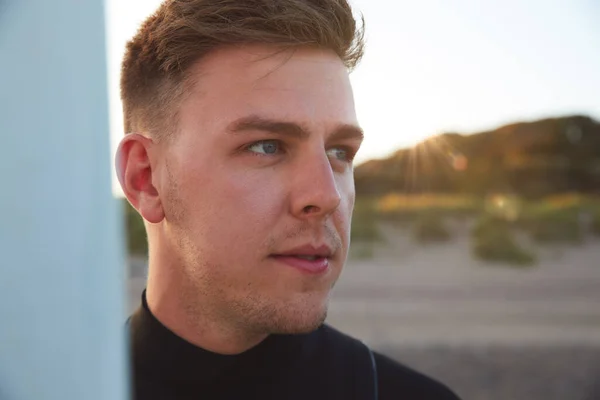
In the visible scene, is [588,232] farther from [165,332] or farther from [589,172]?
[165,332]

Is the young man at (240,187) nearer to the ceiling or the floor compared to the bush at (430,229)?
nearer to the ceiling

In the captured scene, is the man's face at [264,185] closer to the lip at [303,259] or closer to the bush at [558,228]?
the lip at [303,259]

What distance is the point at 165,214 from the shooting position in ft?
5.38

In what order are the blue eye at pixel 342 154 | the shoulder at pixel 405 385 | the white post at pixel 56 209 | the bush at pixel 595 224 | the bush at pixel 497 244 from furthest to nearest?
the bush at pixel 595 224
the bush at pixel 497 244
the shoulder at pixel 405 385
the blue eye at pixel 342 154
the white post at pixel 56 209

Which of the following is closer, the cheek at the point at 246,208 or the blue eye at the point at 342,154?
the cheek at the point at 246,208

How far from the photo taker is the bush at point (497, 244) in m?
15.2

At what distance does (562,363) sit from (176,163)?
6723 millimetres

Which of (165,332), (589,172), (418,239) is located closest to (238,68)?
(165,332)

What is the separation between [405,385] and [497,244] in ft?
48.0

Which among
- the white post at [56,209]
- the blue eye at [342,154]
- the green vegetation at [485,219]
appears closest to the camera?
the white post at [56,209]

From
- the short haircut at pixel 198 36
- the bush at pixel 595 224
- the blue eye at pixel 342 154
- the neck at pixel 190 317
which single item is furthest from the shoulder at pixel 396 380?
the bush at pixel 595 224

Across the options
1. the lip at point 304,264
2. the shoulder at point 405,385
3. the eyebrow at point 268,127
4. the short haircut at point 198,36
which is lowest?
the shoulder at point 405,385

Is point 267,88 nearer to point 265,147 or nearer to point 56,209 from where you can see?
point 265,147

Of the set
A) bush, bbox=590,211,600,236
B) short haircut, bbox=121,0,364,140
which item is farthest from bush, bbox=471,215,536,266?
short haircut, bbox=121,0,364,140
